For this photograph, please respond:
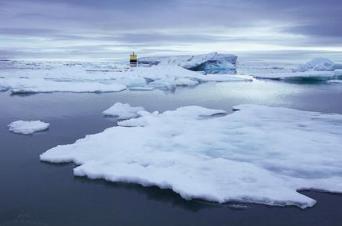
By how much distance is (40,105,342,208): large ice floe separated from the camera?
4.38 metres

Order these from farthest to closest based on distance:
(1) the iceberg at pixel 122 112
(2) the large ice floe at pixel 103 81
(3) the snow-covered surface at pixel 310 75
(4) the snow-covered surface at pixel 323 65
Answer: (4) the snow-covered surface at pixel 323 65, (3) the snow-covered surface at pixel 310 75, (2) the large ice floe at pixel 103 81, (1) the iceberg at pixel 122 112

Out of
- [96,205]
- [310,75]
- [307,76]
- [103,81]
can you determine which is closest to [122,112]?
[96,205]

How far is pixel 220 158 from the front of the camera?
527 centimetres

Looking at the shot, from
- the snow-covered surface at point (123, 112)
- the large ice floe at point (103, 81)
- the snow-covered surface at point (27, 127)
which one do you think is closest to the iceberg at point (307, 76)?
the large ice floe at point (103, 81)

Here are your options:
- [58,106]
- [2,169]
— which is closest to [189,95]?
[58,106]

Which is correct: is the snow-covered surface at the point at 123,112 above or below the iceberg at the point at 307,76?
above

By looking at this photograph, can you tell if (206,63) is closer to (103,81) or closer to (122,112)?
(103,81)

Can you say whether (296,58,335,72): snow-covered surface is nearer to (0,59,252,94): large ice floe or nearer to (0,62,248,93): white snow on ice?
(0,62,248,93): white snow on ice

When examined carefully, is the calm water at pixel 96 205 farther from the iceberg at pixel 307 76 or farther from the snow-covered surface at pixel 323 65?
the snow-covered surface at pixel 323 65

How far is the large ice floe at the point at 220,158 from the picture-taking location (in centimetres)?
438

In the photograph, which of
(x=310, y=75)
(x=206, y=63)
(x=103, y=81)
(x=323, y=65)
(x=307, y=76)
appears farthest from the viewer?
(x=206, y=63)

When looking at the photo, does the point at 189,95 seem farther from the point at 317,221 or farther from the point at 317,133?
the point at 317,221

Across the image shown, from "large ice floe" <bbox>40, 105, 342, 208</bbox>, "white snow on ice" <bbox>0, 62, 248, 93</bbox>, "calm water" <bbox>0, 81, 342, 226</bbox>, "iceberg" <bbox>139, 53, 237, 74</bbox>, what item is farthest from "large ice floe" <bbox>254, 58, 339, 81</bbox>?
"calm water" <bbox>0, 81, 342, 226</bbox>

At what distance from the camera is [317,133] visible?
7.10 meters
